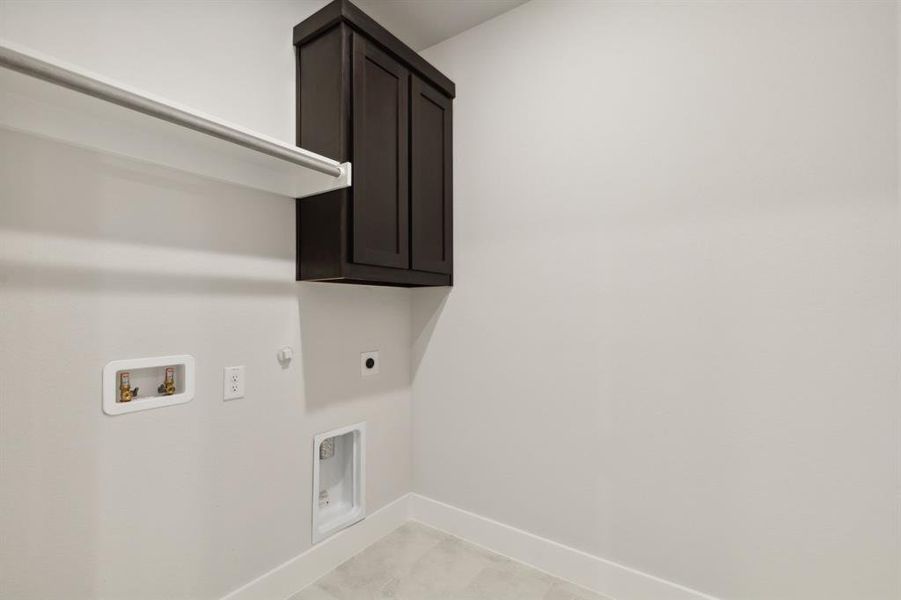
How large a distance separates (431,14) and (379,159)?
93cm

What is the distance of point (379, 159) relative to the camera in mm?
1756

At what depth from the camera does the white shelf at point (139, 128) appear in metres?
0.90

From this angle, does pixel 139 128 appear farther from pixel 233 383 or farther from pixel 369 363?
pixel 369 363

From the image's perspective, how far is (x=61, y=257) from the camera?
1.18 metres

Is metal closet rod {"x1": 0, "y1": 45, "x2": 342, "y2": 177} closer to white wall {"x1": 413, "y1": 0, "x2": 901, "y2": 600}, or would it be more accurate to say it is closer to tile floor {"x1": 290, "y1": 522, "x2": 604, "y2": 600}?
white wall {"x1": 413, "y1": 0, "x2": 901, "y2": 600}

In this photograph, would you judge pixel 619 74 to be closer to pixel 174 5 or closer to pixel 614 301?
pixel 614 301

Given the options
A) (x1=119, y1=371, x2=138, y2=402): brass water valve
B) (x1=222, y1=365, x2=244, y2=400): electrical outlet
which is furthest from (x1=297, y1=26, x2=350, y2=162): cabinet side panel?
(x1=119, y1=371, x2=138, y2=402): brass water valve

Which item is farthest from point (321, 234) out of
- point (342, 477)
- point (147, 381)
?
point (342, 477)

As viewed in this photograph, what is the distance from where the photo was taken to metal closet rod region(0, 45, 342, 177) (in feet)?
2.73

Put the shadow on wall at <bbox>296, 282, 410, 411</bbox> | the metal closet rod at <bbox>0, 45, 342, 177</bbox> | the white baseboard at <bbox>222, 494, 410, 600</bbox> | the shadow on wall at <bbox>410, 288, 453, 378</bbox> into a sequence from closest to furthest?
the metal closet rod at <bbox>0, 45, 342, 177</bbox>, the white baseboard at <bbox>222, 494, 410, 600</bbox>, the shadow on wall at <bbox>296, 282, 410, 411</bbox>, the shadow on wall at <bbox>410, 288, 453, 378</bbox>

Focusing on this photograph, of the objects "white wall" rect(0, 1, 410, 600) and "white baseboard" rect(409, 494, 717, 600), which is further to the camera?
→ "white baseboard" rect(409, 494, 717, 600)

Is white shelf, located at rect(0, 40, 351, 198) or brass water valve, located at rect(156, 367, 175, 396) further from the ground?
white shelf, located at rect(0, 40, 351, 198)

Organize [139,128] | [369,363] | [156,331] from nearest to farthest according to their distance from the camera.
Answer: [139,128] → [156,331] → [369,363]

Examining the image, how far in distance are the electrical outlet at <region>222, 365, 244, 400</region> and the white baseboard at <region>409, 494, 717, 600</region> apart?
1265 mm
